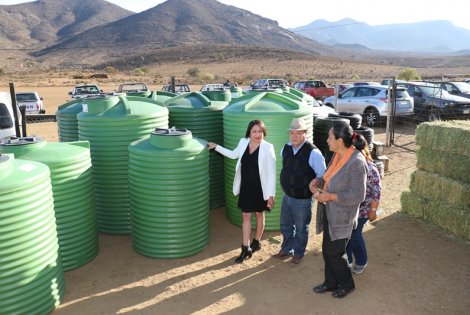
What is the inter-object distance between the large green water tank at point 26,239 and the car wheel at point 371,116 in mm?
14215

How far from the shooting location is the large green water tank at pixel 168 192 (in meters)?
5.41

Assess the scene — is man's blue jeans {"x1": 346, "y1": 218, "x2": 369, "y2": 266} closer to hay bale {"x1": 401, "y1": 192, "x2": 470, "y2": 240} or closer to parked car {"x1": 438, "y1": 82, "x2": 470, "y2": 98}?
A: hay bale {"x1": 401, "y1": 192, "x2": 470, "y2": 240}

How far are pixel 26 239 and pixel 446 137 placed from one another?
6.15m

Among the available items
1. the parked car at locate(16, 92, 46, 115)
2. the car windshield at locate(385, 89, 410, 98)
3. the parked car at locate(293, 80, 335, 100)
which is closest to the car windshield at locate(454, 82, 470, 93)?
the car windshield at locate(385, 89, 410, 98)

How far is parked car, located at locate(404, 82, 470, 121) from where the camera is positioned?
52.3 feet

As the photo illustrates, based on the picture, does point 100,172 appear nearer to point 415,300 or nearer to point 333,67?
point 415,300

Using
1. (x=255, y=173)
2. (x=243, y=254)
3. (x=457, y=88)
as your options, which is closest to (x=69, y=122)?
(x=255, y=173)

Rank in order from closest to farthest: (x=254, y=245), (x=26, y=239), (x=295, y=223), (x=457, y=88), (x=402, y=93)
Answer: (x=26, y=239)
(x=295, y=223)
(x=254, y=245)
(x=402, y=93)
(x=457, y=88)

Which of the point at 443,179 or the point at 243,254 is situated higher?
the point at 443,179

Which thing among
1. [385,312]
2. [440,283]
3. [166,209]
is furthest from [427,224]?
[166,209]

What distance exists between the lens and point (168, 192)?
5.45 meters

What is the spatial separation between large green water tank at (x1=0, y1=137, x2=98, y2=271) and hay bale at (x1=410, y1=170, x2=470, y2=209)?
5229mm

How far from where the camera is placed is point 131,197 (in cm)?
580

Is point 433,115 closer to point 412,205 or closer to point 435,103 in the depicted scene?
point 435,103
